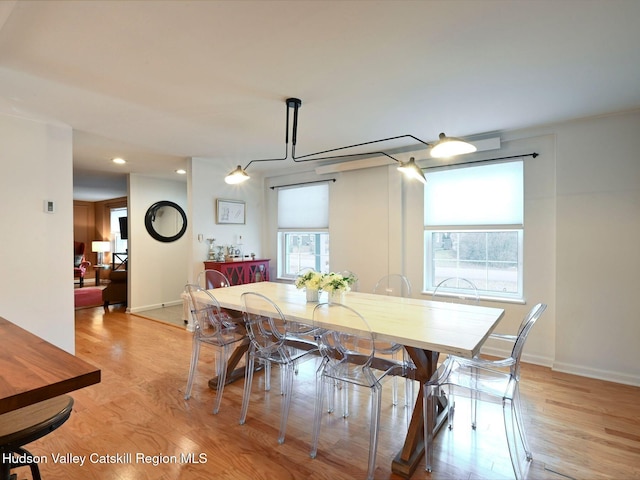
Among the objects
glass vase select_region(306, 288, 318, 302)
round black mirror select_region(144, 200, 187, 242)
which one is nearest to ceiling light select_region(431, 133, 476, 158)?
glass vase select_region(306, 288, 318, 302)

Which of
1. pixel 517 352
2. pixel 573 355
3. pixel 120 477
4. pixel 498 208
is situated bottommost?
pixel 120 477

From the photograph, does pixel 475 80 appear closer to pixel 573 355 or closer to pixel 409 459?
pixel 409 459

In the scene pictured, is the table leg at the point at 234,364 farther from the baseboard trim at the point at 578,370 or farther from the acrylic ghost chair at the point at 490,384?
the baseboard trim at the point at 578,370

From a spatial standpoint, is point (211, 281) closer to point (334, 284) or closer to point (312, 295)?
point (312, 295)

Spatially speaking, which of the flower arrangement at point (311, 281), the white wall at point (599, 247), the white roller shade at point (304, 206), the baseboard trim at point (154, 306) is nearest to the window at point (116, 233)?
the baseboard trim at point (154, 306)

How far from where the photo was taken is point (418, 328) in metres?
1.97

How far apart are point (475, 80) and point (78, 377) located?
9.05ft

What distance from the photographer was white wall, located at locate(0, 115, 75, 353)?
2.96 meters

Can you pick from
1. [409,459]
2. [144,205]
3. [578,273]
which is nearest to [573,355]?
[578,273]

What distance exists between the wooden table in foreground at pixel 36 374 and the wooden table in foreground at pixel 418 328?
1236 millimetres

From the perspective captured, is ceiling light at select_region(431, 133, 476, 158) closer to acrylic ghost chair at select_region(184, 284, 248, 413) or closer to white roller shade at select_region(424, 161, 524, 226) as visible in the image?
white roller shade at select_region(424, 161, 524, 226)

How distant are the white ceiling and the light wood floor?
2388 mm

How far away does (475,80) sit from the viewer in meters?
2.36

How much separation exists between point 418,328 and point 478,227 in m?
2.22
